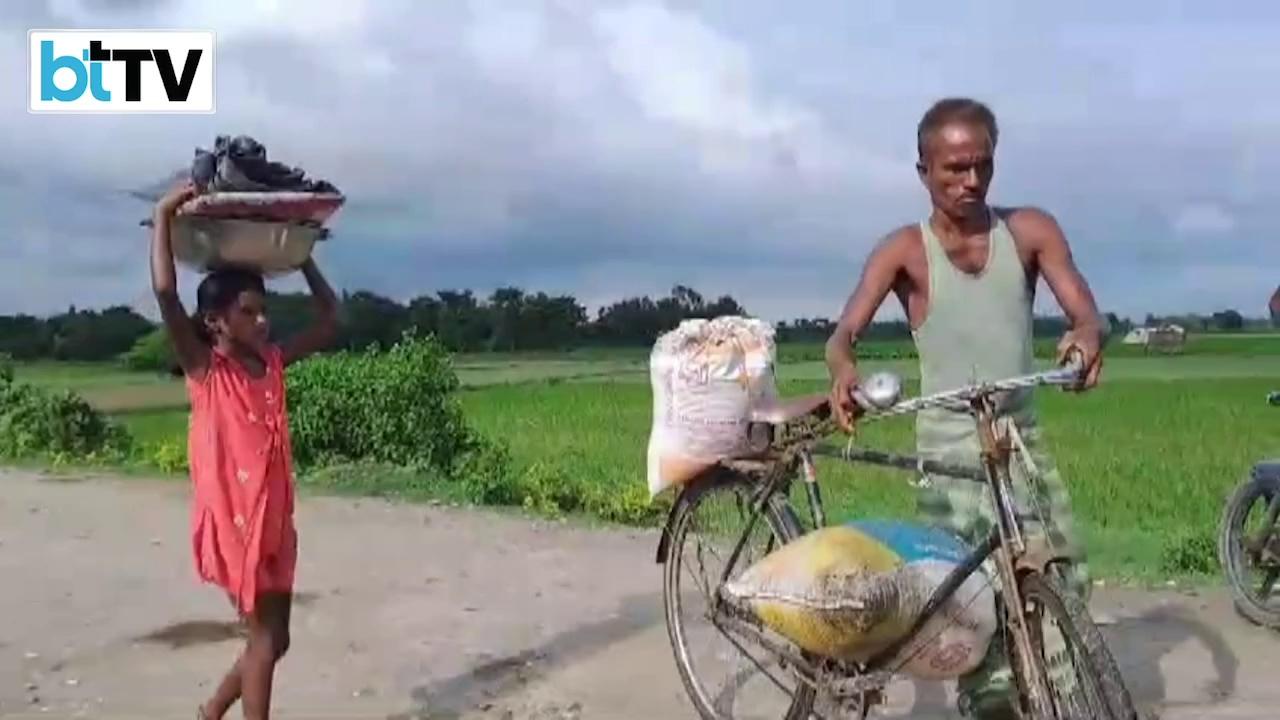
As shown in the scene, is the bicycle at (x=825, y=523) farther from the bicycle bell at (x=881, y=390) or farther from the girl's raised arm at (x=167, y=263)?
the girl's raised arm at (x=167, y=263)

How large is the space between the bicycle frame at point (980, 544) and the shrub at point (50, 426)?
11719 millimetres

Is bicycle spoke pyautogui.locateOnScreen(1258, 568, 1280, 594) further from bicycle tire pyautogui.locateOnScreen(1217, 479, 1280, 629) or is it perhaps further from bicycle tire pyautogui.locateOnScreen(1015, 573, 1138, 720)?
bicycle tire pyautogui.locateOnScreen(1015, 573, 1138, 720)

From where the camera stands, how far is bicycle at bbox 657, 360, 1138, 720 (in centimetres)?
376

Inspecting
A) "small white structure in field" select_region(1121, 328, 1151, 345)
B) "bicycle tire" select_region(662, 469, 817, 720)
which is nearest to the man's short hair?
"bicycle tire" select_region(662, 469, 817, 720)

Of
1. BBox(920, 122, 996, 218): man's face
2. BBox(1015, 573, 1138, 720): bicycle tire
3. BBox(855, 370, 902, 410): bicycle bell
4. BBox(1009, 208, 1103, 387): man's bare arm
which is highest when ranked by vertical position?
BBox(920, 122, 996, 218): man's face

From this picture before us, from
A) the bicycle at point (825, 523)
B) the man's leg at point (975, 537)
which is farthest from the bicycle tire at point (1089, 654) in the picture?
the man's leg at point (975, 537)

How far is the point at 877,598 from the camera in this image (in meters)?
4.06

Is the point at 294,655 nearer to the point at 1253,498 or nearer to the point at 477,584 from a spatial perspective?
the point at 477,584

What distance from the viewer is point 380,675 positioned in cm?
608

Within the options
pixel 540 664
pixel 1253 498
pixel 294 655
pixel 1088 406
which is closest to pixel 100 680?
pixel 294 655

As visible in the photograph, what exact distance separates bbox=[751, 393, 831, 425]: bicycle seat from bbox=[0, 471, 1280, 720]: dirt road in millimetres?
1179

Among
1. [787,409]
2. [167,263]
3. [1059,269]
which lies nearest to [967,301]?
[1059,269]

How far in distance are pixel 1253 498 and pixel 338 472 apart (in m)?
7.31

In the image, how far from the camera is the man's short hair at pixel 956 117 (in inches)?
167
